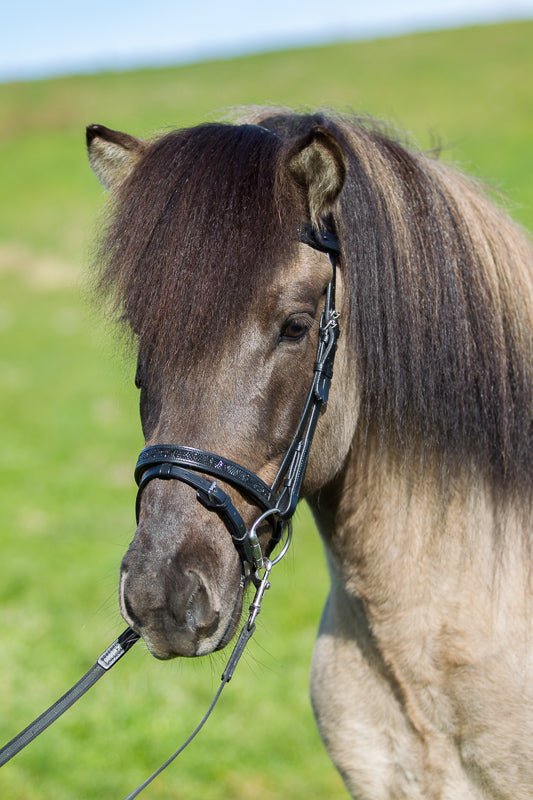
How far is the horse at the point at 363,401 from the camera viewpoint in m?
2.05

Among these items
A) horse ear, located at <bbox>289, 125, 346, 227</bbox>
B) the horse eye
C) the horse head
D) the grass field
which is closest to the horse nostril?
the horse head

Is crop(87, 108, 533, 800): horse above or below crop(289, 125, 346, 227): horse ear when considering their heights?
below

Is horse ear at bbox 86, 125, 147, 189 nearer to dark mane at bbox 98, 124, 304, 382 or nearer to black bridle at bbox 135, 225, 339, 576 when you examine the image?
dark mane at bbox 98, 124, 304, 382

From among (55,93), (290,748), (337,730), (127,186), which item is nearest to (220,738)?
(290,748)

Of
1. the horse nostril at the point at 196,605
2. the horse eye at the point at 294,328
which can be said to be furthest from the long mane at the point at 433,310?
the horse nostril at the point at 196,605

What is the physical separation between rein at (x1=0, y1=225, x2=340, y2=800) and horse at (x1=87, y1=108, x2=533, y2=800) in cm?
3

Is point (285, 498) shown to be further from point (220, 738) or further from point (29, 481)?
point (29, 481)

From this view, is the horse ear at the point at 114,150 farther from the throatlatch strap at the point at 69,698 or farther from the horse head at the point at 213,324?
the throatlatch strap at the point at 69,698

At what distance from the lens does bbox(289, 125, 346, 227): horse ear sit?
6.88 ft

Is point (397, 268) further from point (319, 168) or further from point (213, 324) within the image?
point (213, 324)

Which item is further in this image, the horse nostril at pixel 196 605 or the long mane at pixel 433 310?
the long mane at pixel 433 310

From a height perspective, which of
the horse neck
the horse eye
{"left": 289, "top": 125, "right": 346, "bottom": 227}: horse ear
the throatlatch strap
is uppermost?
{"left": 289, "top": 125, "right": 346, "bottom": 227}: horse ear

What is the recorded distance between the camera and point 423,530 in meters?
2.53

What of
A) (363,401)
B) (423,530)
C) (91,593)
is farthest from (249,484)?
(91,593)
